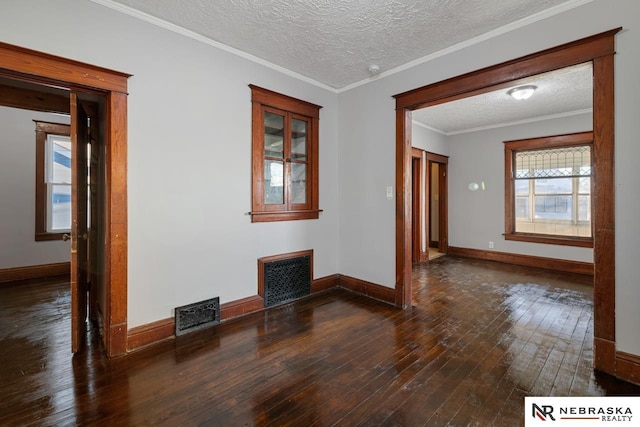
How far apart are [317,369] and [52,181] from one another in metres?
5.60

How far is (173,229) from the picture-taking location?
8.77 feet

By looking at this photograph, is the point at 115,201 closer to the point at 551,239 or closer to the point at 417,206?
the point at 417,206

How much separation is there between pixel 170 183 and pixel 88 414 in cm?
176

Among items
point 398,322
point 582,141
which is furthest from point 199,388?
point 582,141

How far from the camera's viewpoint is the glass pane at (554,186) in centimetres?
549

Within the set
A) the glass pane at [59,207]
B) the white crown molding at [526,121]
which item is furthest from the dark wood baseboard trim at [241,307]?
the white crown molding at [526,121]

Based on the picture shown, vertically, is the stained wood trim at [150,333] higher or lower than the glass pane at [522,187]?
lower

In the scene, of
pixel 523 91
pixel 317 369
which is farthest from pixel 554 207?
pixel 317 369

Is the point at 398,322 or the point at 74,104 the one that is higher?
the point at 74,104

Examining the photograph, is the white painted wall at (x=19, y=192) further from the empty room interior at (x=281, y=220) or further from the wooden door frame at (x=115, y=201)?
the wooden door frame at (x=115, y=201)

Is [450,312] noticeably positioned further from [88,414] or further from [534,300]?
[88,414]

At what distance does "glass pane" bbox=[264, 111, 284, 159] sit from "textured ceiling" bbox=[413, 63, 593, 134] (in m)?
2.88

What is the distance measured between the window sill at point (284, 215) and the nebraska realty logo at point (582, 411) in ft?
8.96

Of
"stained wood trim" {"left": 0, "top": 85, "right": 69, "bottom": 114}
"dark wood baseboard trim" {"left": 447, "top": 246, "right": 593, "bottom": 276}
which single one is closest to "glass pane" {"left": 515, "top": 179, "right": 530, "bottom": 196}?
"dark wood baseboard trim" {"left": 447, "top": 246, "right": 593, "bottom": 276}
